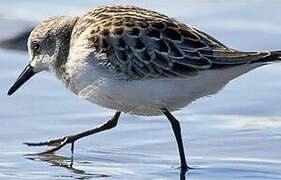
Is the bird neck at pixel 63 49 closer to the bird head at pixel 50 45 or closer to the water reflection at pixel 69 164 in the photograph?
the bird head at pixel 50 45

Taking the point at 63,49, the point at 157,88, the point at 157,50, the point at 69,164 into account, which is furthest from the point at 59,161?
the point at 157,50

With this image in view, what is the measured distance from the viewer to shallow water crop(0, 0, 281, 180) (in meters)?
7.32

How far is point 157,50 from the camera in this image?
7.20 meters

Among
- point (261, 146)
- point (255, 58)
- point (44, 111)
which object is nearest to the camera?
point (255, 58)

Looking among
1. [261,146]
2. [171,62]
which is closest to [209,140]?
[261,146]

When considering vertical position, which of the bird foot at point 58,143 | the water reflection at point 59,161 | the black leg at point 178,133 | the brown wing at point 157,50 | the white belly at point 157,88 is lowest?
the water reflection at point 59,161

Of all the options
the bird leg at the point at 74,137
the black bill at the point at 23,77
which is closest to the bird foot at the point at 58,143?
the bird leg at the point at 74,137

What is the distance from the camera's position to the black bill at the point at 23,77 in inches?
313

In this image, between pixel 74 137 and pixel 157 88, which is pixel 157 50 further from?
pixel 74 137

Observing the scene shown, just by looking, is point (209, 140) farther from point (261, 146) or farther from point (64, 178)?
point (64, 178)

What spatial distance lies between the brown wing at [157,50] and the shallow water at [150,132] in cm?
62

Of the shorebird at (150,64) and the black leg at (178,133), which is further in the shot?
the black leg at (178,133)

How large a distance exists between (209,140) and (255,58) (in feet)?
3.18

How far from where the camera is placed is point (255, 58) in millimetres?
7066
